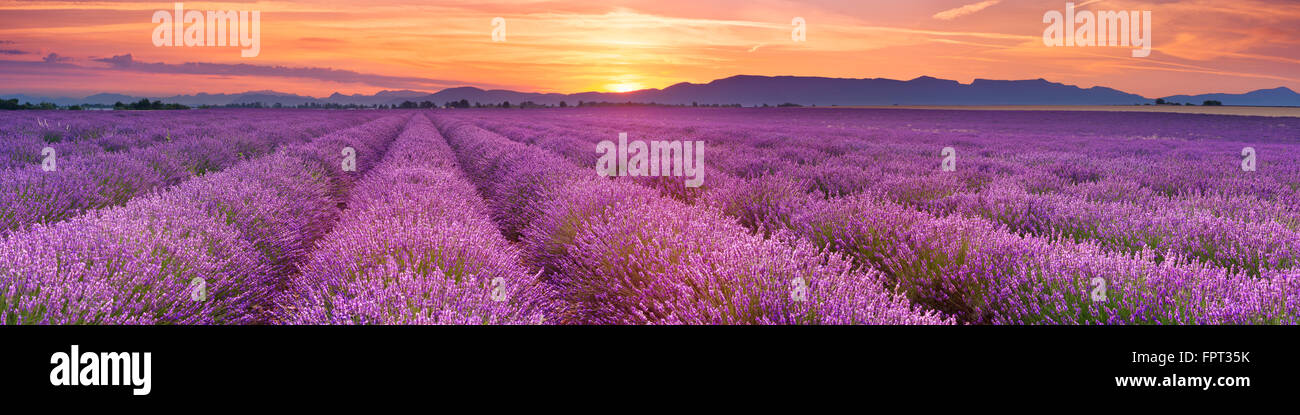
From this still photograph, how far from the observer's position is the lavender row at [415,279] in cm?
206

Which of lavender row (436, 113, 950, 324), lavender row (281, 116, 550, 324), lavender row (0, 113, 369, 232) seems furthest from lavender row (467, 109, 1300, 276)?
lavender row (0, 113, 369, 232)

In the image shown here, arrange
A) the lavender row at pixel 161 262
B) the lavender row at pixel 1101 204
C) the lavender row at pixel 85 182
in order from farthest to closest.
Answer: the lavender row at pixel 85 182 → the lavender row at pixel 1101 204 → the lavender row at pixel 161 262

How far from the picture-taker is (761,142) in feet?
Result: 45.2

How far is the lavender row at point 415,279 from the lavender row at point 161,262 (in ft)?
0.88

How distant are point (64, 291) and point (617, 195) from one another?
10.3ft

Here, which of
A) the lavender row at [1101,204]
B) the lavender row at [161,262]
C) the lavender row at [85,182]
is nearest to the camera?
the lavender row at [161,262]

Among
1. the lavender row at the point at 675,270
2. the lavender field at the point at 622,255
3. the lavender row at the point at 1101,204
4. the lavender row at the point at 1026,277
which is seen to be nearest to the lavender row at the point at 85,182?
the lavender field at the point at 622,255

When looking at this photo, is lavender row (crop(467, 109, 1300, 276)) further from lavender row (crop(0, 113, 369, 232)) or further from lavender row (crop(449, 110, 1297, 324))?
lavender row (crop(0, 113, 369, 232))

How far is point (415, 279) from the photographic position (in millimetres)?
2523

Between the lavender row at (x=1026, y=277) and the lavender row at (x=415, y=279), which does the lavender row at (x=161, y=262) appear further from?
the lavender row at (x=1026, y=277)

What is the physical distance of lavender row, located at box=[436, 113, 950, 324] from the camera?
2.00m
